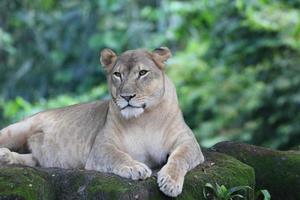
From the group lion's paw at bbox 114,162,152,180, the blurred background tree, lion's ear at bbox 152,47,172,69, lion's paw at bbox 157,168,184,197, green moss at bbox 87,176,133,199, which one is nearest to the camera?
green moss at bbox 87,176,133,199

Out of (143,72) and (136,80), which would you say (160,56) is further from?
(136,80)

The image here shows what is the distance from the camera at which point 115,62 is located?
6.04 m

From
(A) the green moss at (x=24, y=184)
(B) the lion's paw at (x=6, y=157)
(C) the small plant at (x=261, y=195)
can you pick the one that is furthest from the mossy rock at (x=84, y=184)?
(B) the lion's paw at (x=6, y=157)

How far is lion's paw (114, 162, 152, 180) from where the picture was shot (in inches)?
209

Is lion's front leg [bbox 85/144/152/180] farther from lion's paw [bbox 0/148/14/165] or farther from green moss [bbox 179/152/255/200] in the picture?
lion's paw [bbox 0/148/14/165]

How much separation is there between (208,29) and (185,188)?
10.2m

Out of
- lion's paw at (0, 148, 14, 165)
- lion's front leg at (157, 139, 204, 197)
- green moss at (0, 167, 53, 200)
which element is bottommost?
lion's paw at (0, 148, 14, 165)

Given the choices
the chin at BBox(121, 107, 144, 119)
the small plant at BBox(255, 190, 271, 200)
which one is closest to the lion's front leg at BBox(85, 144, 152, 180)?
the chin at BBox(121, 107, 144, 119)

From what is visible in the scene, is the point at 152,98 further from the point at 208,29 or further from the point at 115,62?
the point at 208,29

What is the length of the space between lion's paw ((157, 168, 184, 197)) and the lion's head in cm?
69

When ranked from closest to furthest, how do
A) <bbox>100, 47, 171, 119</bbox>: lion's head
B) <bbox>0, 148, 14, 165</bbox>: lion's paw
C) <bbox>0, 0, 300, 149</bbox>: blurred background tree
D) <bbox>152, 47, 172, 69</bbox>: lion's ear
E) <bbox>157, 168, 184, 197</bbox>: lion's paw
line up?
<bbox>157, 168, 184, 197</bbox>: lion's paw
<bbox>100, 47, 171, 119</bbox>: lion's head
<bbox>152, 47, 172, 69</bbox>: lion's ear
<bbox>0, 148, 14, 165</bbox>: lion's paw
<bbox>0, 0, 300, 149</bbox>: blurred background tree

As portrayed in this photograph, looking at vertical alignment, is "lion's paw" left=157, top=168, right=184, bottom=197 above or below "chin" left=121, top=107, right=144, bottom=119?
below

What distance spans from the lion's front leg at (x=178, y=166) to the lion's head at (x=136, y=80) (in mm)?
414

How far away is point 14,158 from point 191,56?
1044 centimetres
